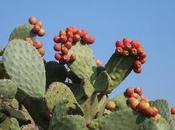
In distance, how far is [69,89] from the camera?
345 cm

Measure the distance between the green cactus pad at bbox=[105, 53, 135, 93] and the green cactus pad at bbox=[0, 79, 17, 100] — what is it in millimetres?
775

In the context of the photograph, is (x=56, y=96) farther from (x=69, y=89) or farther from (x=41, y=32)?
(x=41, y=32)

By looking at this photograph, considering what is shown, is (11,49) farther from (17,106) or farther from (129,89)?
(129,89)

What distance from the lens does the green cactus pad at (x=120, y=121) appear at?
316 centimetres

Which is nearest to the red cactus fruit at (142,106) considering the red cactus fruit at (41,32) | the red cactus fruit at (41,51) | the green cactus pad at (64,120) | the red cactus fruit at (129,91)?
the green cactus pad at (64,120)

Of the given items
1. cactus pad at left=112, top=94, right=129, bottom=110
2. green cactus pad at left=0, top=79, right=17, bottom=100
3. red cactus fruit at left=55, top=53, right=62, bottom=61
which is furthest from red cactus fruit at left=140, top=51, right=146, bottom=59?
green cactus pad at left=0, top=79, right=17, bottom=100

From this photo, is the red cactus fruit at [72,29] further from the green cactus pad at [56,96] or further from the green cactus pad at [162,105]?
the green cactus pad at [162,105]

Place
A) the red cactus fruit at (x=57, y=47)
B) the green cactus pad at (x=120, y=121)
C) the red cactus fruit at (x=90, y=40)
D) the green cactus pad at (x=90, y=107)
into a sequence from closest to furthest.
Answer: the green cactus pad at (x=120, y=121)
the green cactus pad at (x=90, y=107)
the red cactus fruit at (x=57, y=47)
the red cactus fruit at (x=90, y=40)

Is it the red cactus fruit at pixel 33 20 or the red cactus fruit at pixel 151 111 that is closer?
the red cactus fruit at pixel 151 111

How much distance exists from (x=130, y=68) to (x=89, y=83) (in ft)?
1.31

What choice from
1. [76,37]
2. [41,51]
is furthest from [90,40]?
[41,51]

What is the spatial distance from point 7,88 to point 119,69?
0.92 meters

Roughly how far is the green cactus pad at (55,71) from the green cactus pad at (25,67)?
1.00ft

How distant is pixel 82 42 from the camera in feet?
13.0
